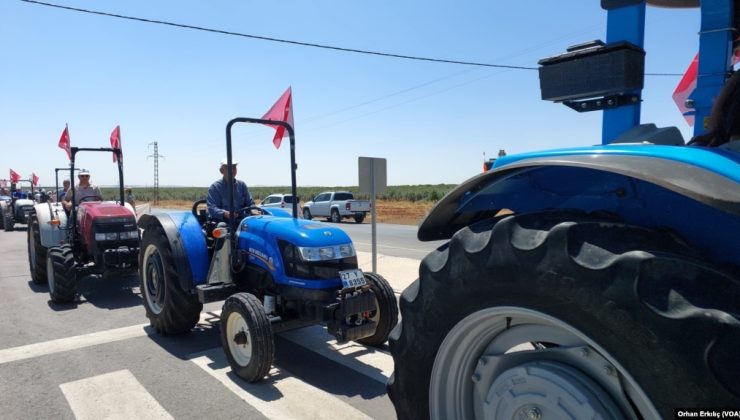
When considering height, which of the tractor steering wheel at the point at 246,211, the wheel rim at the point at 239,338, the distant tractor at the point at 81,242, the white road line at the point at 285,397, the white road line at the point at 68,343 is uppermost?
the tractor steering wheel at the point at 246,211

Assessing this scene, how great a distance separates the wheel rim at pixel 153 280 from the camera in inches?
207

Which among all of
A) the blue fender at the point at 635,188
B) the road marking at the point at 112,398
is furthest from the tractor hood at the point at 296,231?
the blue fender at the point at 635,188

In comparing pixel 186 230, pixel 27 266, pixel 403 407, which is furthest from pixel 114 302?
pixel 403 407

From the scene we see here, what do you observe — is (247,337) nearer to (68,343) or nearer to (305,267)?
(305,267)

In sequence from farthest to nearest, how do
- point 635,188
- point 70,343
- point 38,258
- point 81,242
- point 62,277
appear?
point 38,258
point 81,242
point 62,277
point 70,343
point 635,188

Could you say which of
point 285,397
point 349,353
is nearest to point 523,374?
point 285,397

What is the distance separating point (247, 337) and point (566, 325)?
3153 mm

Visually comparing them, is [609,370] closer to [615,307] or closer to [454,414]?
[615,307]

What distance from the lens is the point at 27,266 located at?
34.3ft

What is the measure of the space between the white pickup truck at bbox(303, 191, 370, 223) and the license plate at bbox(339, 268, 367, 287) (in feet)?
71.4

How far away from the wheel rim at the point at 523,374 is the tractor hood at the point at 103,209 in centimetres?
701

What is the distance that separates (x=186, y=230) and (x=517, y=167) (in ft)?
13.9

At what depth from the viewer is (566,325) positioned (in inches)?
54.6

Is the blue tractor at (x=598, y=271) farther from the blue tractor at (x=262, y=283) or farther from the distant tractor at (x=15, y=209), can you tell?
the distant tractor at (x=15, y=209)
